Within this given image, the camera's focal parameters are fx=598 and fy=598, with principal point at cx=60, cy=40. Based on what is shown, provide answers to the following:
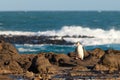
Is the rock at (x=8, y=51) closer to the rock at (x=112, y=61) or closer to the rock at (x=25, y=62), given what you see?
the rock at (x=25, y=62)

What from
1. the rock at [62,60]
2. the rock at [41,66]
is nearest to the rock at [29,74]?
the rock at [41,66]

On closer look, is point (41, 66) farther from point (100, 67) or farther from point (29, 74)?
point (100, 67)

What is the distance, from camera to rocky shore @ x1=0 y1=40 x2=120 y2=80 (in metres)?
22.8

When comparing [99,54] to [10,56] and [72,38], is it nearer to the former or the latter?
[10,56]

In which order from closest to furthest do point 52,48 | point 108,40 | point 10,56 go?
point 10,56 → point 52,48 → point 108,40

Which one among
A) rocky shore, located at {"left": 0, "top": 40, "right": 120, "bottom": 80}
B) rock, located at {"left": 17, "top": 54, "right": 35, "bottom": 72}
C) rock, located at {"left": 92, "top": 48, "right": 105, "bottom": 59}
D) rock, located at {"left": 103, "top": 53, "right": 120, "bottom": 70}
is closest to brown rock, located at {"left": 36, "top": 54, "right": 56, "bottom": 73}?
rocky shore, located at {"left": 0, "top": 40, "right": 120, "bottom": 80}

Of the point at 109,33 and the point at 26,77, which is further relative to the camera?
the point at 109,33

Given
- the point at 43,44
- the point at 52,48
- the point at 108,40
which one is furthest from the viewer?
the point at 108,40

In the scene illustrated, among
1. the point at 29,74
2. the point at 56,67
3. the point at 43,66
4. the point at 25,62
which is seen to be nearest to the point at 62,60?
the point at 56,67

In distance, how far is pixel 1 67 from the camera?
24.2 metres

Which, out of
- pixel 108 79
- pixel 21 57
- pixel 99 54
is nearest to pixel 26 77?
pixel 108 79

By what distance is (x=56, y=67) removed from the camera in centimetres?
2520

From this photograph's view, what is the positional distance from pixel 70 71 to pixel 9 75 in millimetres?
2637

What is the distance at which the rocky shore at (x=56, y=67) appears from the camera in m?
22.8
